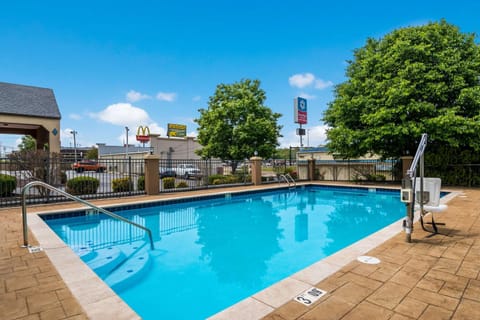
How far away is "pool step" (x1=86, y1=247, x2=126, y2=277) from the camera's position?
4.28m

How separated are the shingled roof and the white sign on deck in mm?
17153

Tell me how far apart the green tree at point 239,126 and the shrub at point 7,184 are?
10.7 meters

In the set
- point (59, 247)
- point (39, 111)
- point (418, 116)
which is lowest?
point (59, 247)

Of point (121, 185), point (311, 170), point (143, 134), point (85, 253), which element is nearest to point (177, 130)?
point (143, 134)

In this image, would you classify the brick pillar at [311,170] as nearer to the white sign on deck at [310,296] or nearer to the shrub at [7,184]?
the shrub at [7,184]

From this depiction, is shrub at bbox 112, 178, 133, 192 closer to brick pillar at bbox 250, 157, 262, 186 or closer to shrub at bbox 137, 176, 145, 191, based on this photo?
shrub at bbox 137, 176, 145, 191

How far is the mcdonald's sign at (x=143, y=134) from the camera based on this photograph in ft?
98.6

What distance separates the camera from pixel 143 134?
30766 millimetres

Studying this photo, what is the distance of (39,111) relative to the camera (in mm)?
14922

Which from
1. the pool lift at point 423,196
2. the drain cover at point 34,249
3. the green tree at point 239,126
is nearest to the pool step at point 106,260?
the drain cover at point 34,249

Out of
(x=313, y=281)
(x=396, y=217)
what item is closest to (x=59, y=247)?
(x=313, y=281)

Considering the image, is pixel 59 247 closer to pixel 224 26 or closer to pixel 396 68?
pixel 224 26

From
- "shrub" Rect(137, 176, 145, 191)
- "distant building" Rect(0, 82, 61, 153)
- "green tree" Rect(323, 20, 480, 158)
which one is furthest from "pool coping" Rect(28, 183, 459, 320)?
"distant building" Rect(0, 82, 61, 153)

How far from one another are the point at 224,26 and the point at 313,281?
13549 millimetres
